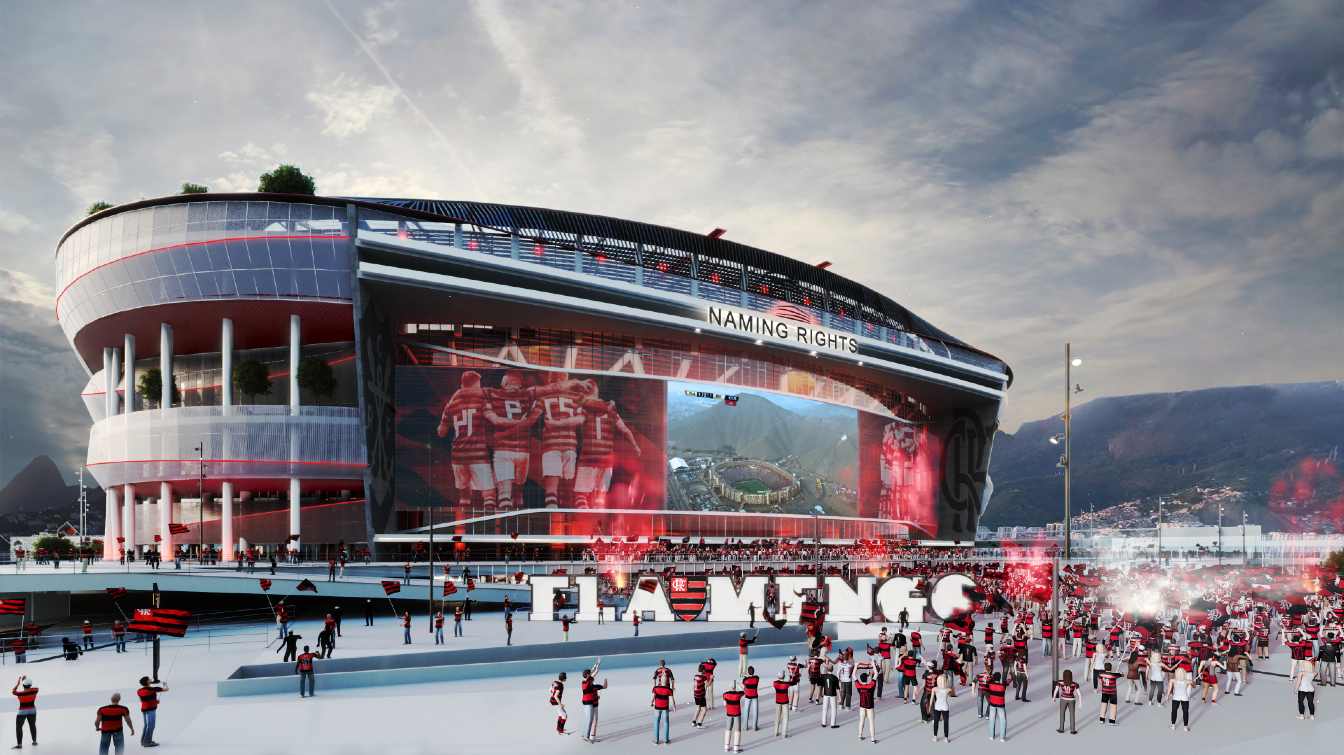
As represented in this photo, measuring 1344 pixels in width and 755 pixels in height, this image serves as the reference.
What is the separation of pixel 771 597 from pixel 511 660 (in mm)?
11261

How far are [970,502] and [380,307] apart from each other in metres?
63.3

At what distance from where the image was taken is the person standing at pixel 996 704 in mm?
19406

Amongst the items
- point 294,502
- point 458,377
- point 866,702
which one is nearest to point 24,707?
point 866,702

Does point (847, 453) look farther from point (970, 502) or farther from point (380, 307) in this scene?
point (380, 307)

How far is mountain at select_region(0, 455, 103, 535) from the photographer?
6166 inches

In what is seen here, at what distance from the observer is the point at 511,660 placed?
29641 millimetres

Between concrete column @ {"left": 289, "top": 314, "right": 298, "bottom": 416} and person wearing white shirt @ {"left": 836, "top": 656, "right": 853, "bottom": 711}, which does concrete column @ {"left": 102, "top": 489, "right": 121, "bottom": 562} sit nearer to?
concrete column @ {"left": 289, "top": 314, "right": 298, "bottom": 416}

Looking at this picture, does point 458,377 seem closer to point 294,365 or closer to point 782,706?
point 294,365

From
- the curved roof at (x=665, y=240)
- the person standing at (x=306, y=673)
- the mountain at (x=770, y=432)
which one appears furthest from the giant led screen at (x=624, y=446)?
the person standing at (x=306, y=673)

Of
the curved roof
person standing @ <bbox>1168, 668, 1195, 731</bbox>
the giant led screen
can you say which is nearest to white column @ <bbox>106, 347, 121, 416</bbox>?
the curved roof

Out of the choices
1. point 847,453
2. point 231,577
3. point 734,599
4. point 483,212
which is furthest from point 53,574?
point 847,453

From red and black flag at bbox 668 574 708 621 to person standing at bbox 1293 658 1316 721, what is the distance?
20.3 meters

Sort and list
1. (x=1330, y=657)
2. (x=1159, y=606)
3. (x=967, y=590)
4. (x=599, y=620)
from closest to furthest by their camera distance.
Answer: (x=1330, y=657)
(x=967, y=590)
(x=599, y=620)
(x=1159, y=606)

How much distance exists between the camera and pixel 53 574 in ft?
136
